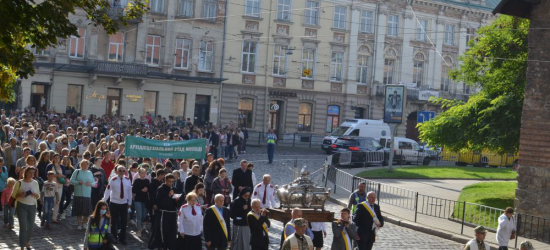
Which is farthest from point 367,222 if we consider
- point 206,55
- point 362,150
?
point 206,55

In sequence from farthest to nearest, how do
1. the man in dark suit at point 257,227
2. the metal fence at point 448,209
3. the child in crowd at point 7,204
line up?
the metal fence at point 448,209 → the child in crowd at point 7,204 → the man in dark suit at point 257,227

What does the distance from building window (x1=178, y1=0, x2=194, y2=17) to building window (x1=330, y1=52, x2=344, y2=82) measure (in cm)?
1152

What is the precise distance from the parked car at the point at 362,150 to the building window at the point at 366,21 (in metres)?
16.6

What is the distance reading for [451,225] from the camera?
72.9ft

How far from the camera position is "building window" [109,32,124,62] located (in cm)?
4619

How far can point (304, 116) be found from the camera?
181ft

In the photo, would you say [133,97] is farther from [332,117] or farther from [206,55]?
[332,117]

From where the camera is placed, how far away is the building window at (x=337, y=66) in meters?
55.3

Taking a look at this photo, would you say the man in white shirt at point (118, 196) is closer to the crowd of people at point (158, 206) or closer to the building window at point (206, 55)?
the crowd of people at point (158, 206)

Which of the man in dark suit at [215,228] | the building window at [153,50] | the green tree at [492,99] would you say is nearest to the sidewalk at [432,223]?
the green tree at [492,99]

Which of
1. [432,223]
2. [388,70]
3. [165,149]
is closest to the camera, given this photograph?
[165,149]

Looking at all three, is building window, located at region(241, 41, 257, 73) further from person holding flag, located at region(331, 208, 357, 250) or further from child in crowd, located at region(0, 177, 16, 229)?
person holding flag, located at region(331, 208, 357, 250)

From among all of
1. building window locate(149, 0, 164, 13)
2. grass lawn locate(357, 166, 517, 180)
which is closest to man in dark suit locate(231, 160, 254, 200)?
grass lawn locate(357, 166, 517, 180)

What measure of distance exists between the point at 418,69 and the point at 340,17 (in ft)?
28.0
